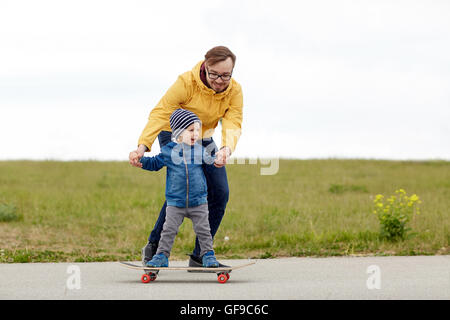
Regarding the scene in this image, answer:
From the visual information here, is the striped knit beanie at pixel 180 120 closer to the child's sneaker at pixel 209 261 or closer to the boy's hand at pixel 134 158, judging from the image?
the boy's hand at pixel 134 158

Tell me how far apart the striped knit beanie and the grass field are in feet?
9.00

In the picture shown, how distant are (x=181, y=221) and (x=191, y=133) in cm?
82

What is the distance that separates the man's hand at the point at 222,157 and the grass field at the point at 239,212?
8.04ft

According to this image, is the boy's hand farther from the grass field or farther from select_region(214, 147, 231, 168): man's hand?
the grass field

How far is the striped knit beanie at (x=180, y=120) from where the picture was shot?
5492 millimetres

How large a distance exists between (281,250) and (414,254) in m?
1.62

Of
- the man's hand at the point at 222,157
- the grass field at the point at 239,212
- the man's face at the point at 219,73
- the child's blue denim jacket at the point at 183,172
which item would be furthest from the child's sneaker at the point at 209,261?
the grass field at the point at 239,212

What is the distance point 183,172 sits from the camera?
5539 mm

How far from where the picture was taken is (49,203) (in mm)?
12406

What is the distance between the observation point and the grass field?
8.16 m
